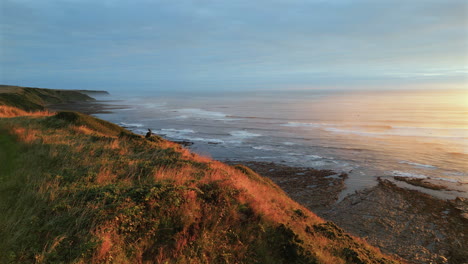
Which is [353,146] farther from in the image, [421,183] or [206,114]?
[206,114]

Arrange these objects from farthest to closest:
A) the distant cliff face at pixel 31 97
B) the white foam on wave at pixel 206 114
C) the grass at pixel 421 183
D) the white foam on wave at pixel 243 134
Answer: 1. the white foam on wave at pixel 206 114
2. the distant cliff face at pixel 31 97
3. the white foam on wave at pixel 243 134
4. the grass at pixel 421 183

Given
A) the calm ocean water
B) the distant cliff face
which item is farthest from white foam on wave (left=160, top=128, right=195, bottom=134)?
the distant cliff face

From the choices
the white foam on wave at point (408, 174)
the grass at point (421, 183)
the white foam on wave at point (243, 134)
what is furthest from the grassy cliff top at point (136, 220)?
the white foam on wave at point (243, 134)

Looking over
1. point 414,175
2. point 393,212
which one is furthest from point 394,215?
point 414,175

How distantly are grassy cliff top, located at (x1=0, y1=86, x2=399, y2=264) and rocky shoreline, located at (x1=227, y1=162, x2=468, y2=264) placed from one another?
6.30 m

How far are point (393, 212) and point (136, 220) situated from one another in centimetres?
1690

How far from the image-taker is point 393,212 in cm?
1647

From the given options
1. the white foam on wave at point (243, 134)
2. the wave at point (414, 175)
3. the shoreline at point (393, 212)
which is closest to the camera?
the shoreline at point (393, 212)

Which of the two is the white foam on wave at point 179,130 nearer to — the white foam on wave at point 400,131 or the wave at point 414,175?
the white foam on wave at point 400,131

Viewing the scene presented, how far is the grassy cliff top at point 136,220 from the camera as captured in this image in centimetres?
501

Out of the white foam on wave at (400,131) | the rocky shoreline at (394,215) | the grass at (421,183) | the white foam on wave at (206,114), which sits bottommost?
the rocky shoreline at (394,215)

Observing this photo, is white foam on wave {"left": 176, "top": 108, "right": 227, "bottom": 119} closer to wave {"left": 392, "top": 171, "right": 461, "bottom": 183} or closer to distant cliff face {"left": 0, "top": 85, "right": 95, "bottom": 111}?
distant cliff face {"left": 0, "top": 85, "right": 95, "bottom": 111}

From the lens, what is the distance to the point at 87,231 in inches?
206

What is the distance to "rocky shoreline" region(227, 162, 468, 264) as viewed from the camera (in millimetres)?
12742
